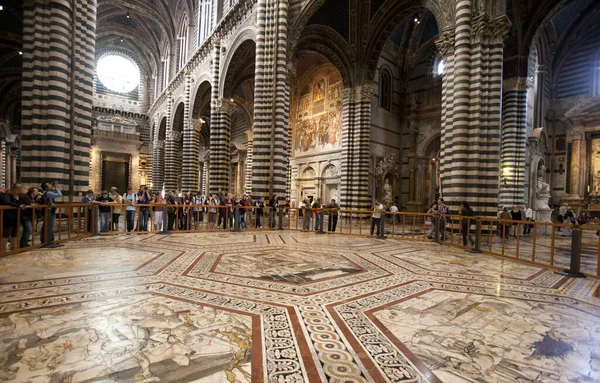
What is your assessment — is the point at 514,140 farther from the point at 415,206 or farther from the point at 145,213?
the point at 145,213

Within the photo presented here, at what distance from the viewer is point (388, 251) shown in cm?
783

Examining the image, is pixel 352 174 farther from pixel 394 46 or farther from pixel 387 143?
pixel 394 46

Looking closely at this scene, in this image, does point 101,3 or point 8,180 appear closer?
point 8,180

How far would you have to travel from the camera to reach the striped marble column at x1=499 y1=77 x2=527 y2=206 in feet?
Result: 54.1

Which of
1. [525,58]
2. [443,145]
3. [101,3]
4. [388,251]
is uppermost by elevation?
[101,3]

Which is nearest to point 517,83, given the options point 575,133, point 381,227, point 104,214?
point 575,133

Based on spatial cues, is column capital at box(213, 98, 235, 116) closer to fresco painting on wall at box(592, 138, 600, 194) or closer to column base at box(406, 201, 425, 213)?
column base at box(406, 201, 425, 213)

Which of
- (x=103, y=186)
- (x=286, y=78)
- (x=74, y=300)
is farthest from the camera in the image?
(x=103, y=186)

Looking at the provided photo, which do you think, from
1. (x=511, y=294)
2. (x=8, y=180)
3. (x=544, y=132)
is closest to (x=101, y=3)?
(x=8, y=180)

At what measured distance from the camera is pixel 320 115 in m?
22.4

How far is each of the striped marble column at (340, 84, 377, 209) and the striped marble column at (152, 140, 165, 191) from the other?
21.2 metres

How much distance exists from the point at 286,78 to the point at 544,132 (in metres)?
18.8

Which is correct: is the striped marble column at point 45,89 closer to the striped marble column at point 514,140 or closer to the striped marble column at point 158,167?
the striped marble column at point 514,140

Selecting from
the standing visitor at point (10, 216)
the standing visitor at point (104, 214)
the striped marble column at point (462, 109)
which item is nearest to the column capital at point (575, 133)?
the striped marble column at point (462, 109)
